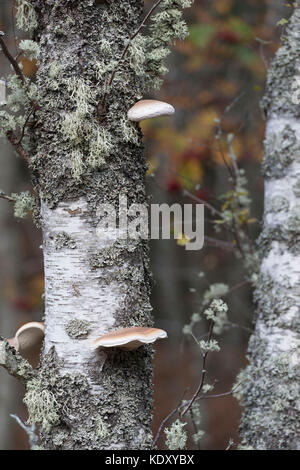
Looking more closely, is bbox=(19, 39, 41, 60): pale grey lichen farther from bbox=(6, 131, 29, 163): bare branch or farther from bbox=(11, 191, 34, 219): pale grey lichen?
bbox=(11, 191, 34, 219): pale grey lichen

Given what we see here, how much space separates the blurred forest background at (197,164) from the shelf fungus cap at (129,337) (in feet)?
11.8

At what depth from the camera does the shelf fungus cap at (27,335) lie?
231 cm

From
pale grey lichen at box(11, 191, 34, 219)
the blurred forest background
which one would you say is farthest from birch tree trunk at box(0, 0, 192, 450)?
the blurred forest background

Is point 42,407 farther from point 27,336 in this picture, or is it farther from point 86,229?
point 86,229

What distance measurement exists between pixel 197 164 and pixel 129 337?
6.66 metres

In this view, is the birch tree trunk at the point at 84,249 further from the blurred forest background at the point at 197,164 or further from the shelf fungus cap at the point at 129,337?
the blurred forest background at the point at 197,164

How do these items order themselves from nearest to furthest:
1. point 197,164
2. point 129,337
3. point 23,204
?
point 129,337
point 23,204
point 197,164

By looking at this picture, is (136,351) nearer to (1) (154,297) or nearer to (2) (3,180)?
(2) (3,180)

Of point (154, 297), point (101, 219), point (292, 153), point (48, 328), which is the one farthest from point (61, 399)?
point (154, 297)

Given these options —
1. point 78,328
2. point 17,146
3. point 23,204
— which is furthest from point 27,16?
point 78,328

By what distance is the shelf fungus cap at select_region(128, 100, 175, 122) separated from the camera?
2.01 metres

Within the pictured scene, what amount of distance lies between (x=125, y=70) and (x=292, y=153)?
136 centimetres

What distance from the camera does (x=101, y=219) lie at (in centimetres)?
204

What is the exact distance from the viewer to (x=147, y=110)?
2020 mm
